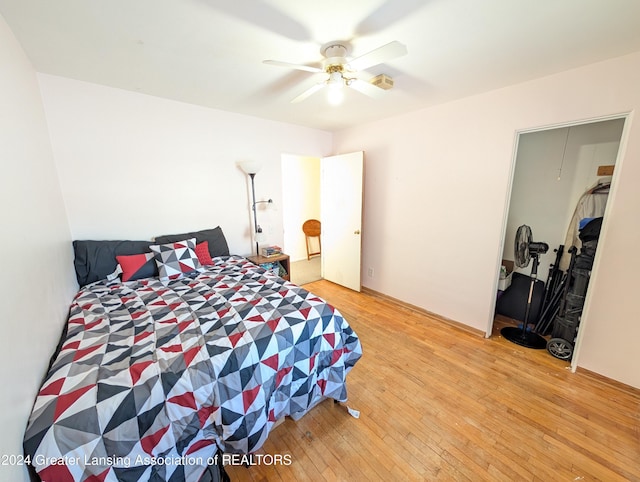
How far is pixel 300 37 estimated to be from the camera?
1.48 meters

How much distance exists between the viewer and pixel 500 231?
7.77 feet

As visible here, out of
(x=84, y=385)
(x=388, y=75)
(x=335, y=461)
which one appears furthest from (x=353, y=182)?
(x=84, y=385)

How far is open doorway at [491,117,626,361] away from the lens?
88.5 inches

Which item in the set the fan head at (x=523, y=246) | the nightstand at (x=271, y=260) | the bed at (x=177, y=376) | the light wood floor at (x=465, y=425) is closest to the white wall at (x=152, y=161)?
the nightstand at (x=271, y=260)

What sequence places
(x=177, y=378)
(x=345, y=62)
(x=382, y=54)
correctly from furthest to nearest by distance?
1. (x=345, y=62)
2. (x=382, y=54)
3. (x=177, y=378)

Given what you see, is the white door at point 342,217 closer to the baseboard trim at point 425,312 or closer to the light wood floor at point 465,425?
the baseboard trim at point 425,312

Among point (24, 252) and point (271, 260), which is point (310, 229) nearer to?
point (271, 260)

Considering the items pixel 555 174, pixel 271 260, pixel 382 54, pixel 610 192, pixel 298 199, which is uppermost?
pixel 382 54

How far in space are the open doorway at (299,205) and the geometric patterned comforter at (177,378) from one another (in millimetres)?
3176

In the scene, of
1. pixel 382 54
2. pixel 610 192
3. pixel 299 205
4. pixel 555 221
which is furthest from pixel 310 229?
pixel 610 192

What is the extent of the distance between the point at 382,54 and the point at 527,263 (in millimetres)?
2442

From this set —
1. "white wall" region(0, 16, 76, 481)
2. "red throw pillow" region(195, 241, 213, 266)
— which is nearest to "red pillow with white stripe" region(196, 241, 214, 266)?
"red throw pillow" region(195, 241, 213, 266)

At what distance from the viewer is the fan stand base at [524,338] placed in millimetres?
2379

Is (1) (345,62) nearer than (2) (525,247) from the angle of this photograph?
Yes
